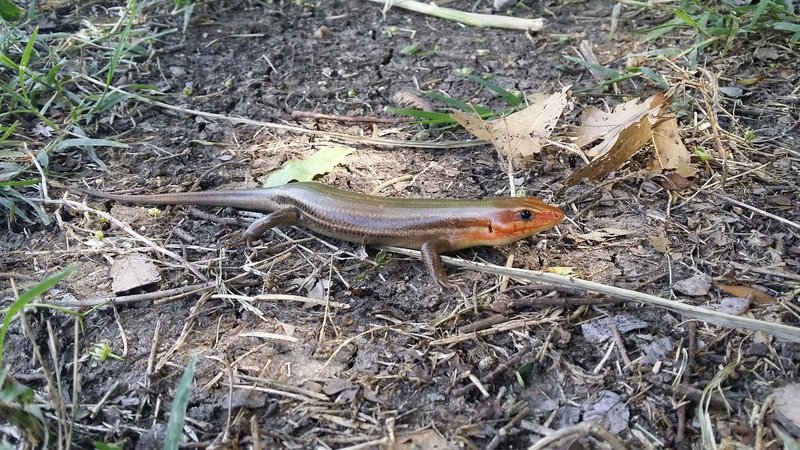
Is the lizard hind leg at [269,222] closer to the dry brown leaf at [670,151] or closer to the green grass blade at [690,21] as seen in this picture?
the dry brown leaf at [670,151]

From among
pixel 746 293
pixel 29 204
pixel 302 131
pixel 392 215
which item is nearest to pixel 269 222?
pixel 392 215

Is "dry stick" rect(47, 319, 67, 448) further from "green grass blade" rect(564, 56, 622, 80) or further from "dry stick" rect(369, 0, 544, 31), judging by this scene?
"dry stick" rect(369, 0, 544, 31)

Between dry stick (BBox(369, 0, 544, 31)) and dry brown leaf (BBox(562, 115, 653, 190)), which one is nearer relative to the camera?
dry brown leaf (BBox(562, 115, 653, 190))

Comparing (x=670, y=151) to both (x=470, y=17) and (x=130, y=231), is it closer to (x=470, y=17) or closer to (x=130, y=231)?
(x=470, y=17)

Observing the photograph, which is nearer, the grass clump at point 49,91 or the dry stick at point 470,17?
the grass clump at point 49,91

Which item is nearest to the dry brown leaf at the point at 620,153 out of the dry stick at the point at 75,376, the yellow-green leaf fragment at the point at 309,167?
the yellow-green leaf fragment at the point at 309,167

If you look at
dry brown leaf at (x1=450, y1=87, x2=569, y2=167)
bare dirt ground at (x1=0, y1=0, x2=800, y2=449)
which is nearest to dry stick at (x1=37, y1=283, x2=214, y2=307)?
bare dirt ground at (x1=0, y1=0, x2=800, y2=449)

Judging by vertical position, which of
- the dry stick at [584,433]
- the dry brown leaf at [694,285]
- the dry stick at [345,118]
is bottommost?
the dry stick at [345,118]
